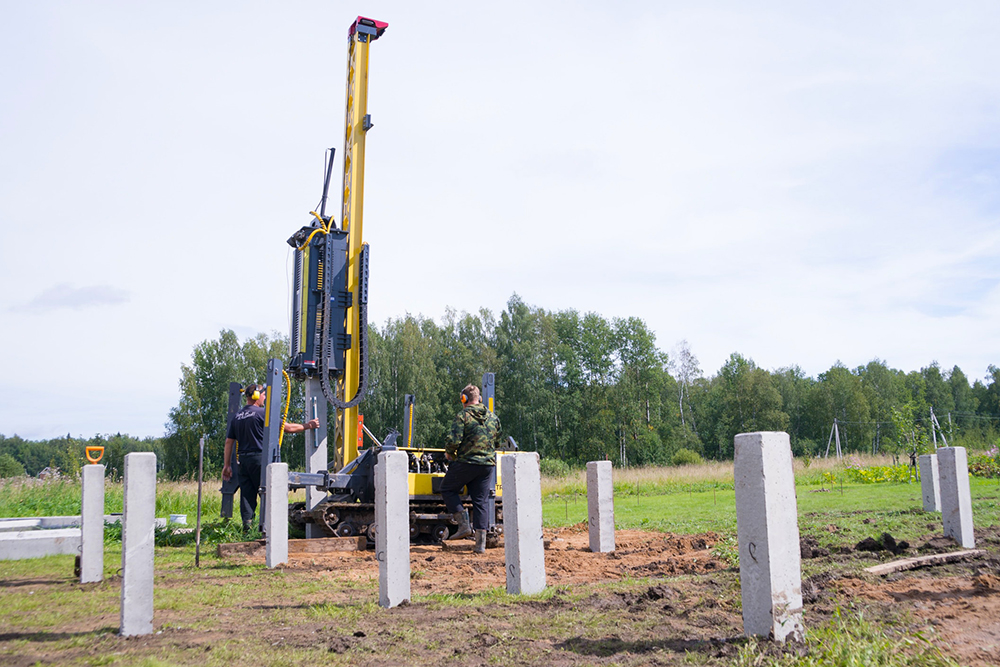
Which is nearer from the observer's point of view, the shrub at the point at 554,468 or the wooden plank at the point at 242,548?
the wooden plank at the point at 242,548

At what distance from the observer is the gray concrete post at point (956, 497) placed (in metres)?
6.81

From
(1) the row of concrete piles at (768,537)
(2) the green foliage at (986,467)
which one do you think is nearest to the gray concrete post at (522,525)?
(1) the row of concrete piles at (768,537)

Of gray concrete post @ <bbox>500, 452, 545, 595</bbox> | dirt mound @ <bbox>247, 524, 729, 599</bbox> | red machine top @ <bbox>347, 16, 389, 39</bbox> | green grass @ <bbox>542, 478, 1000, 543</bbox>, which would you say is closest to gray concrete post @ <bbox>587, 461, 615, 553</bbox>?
dirt mound @ <bbox>247, 524, 729, 599</bbox>

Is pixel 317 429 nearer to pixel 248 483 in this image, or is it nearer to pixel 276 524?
pixel 248 483

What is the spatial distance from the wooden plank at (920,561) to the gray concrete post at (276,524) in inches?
214

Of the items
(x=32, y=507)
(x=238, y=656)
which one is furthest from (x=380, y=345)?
(x=238, y=656)

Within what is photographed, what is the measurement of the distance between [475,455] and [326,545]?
224 cm

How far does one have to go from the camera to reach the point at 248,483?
35.1 ft

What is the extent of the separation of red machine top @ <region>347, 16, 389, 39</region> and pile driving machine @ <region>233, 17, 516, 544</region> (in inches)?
82.5

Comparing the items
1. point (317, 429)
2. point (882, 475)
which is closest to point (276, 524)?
point (317, 429)

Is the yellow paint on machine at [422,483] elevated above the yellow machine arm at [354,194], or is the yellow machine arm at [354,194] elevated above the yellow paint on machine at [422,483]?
the yellow machine arm at [354,194]

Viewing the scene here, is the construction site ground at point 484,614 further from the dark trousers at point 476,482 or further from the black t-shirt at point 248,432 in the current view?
the black t-shirt at point 248,432

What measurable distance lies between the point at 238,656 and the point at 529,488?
2.46 m

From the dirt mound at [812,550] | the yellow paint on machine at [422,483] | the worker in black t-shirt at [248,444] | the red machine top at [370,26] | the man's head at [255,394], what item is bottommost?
the dirt mound at [812,550]
